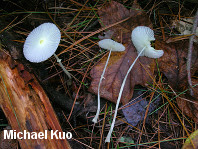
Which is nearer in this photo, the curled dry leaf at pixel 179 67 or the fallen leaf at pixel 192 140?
the fallen leaf at pixel 192 140

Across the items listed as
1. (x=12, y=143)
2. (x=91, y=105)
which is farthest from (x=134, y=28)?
(x=12, y=143)

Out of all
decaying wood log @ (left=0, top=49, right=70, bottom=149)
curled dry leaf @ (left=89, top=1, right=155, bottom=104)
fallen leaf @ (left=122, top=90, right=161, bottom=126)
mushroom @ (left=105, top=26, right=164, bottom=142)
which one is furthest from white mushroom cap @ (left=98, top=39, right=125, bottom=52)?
decaying wood log @ (left=0, top=49, right=70, bottom=149)

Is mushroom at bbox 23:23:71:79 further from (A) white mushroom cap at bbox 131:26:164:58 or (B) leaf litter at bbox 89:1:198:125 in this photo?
Result: (A) white mushroom cap at bbox 131:26:164:58

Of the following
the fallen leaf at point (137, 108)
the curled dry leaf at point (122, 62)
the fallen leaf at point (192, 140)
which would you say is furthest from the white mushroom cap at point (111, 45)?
the fallen leaf at point (192, 140)

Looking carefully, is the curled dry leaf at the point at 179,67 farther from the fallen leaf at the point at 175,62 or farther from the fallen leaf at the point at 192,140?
the fallen leaf at the point at 192,140

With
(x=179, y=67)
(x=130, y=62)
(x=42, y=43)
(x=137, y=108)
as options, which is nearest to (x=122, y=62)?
(x=130, y=62)

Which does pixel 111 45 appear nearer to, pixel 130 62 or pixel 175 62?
pixel 130 62
